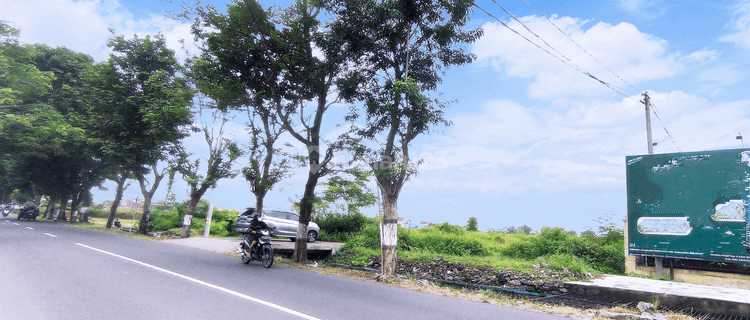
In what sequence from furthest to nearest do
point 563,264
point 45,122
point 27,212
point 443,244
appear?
1. point 27,212
2. point 45,122
3. point 443,244
4. point 563,264

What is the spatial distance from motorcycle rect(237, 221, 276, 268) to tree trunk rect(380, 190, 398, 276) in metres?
3.25

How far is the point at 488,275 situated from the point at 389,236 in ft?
10.2

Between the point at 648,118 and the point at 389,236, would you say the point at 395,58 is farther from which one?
the point at 648,118

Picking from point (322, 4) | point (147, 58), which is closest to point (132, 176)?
point (147, 58)

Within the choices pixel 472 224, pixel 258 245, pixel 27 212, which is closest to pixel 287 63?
pixel 258 245

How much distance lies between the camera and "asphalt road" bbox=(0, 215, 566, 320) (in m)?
5.13

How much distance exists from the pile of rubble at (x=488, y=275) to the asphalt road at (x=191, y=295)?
132 inches

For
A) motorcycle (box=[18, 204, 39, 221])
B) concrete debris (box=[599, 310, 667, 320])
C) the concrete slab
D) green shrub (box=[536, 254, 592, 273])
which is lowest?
motorcycle (box=[18, 204, 39, 221])

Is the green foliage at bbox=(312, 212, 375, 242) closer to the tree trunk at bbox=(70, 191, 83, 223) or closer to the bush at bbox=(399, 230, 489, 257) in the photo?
the bush at bbox=(399, 230, 489, 257)

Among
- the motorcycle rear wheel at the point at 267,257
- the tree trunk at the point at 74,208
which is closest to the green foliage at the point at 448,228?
the motorcycle rear wheel at the point at 267,257

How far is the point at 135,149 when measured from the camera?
74.0 ft

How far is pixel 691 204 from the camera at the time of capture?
1037 centimetres

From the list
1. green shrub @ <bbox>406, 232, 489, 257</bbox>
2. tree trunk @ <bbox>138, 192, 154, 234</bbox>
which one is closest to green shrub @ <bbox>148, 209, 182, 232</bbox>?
tree trunk @ <bbox>138, 192, 154, 234</bbox>

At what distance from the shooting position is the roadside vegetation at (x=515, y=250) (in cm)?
1135
